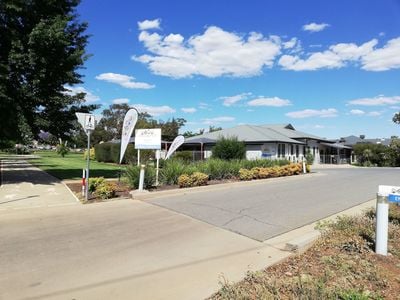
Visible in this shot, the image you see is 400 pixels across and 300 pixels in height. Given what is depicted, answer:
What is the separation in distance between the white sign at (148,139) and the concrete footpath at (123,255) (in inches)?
229

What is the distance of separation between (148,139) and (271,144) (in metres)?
23.2

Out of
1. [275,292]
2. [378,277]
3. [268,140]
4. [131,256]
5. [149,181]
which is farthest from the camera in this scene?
[268,140]

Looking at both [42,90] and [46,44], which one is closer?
[46,44]

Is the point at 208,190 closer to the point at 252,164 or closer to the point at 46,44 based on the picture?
the point at 252,164

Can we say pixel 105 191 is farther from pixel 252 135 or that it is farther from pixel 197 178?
pixel 252 135

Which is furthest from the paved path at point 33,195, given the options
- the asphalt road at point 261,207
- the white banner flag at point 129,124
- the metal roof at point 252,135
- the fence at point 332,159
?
the fence at point 332,159

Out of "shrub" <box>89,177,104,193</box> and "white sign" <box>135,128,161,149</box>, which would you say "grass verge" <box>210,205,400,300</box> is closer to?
"shrub" <box>89,177,104,193</box>

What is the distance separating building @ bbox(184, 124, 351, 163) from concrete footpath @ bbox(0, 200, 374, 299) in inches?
833

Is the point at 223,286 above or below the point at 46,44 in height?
below

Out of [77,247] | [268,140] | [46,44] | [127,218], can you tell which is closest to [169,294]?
[77,247]

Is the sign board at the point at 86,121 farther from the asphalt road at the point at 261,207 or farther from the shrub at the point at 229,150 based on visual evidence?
the shrub at the point at 229,150

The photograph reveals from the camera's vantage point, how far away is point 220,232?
7.44 m

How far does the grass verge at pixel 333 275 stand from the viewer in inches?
163

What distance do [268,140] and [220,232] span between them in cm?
2821
